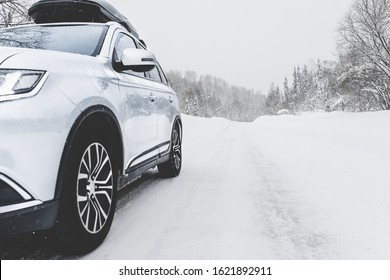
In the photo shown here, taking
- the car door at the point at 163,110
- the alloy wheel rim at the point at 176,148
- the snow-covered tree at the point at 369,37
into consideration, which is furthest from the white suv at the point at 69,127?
the snow-covered tree at the point at 369,37

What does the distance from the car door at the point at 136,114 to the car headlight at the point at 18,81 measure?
3.23ft

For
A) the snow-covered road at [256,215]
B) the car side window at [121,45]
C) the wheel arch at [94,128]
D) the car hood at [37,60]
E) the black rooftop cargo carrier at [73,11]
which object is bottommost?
the snow-covered road at [256,215]

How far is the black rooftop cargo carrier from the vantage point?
3982 millimetres

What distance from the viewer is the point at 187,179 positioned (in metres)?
4.78

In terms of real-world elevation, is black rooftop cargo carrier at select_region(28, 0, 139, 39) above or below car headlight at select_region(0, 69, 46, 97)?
above

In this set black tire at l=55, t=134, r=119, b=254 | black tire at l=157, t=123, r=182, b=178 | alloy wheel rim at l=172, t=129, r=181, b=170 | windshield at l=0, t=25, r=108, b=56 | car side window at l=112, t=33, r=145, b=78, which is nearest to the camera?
black tire at l=55, t=134, r=119, b=254

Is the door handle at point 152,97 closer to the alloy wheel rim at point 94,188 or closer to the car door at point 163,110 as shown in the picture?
the car door at point 163,110

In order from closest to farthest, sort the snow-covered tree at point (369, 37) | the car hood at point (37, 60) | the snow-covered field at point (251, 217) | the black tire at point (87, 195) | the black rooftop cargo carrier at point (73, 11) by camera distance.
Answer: the car hood at point (37, 60), the black tire at point (87, 195), the snow-covered field at point (251, 217), the black rooftop cargo carrier at point (73, 11), the snow-covered tree at point (369, 37)

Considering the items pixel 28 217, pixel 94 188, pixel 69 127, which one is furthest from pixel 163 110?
pixel 28 217

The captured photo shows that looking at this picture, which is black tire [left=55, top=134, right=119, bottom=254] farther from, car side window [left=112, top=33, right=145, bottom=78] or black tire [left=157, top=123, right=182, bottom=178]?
black tire [left=157, top=123, right=182, bottom=178]

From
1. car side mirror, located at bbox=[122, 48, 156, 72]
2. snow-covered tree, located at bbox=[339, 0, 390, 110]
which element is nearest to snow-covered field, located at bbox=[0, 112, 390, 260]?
car side mirror, located at bbox=[122, 48, 156, 72]

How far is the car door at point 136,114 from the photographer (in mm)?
2916

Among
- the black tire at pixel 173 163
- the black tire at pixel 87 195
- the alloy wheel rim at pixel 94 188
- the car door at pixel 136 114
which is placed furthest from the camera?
the black tire at pixel 173 163

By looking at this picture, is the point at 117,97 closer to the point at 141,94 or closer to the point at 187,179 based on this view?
the point at 141,94
